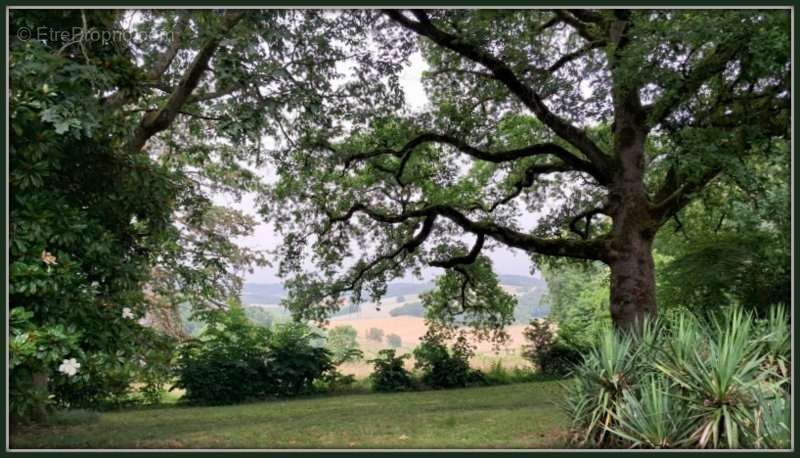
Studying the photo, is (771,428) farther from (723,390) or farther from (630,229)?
(630,229)

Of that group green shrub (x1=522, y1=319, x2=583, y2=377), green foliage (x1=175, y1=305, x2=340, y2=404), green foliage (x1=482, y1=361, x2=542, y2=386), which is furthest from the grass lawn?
green shrub (x1=522, y1=319, x2=583, y2=377)

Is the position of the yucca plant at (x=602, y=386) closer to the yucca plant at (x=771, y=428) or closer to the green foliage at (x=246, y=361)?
the yucca plant at (x=771, y=428)

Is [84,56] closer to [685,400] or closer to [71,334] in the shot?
[71,334]

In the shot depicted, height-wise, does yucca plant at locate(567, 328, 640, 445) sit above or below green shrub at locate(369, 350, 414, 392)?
above

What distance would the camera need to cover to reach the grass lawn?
5805mm

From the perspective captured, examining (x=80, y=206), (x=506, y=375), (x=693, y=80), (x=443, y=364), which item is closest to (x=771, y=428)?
(x=693, y=80)

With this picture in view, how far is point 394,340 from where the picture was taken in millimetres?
12531

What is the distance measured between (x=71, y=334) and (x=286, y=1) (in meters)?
3.03

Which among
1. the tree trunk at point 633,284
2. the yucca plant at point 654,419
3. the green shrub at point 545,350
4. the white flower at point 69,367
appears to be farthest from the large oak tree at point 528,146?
the white flower at point 69,367

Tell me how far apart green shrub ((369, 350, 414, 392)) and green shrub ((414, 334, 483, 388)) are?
36cm

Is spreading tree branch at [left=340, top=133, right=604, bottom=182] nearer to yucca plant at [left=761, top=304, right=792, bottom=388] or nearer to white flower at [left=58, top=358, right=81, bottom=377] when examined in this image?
yucca plant at [left=761, top=304, right=792, bottom=388]

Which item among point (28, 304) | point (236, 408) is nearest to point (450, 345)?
point (236, 408)

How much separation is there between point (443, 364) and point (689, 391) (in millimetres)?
7527

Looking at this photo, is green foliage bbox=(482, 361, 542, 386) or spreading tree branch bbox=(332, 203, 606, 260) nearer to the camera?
spreading tree branch bbox=(332, 203, 606, 260)
